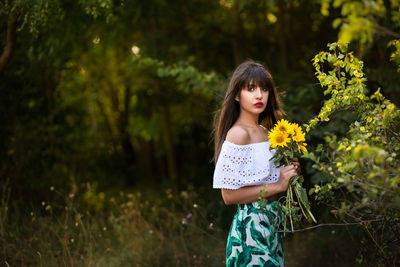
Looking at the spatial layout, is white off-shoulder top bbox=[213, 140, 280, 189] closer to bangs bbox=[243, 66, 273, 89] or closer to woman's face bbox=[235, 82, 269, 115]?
woman's face bbox=[235, 82, 269, 115]

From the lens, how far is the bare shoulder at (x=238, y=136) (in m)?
2.48

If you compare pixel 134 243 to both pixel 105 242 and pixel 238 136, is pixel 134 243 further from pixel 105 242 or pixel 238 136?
pixel 238 136

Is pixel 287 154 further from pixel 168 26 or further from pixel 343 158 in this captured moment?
pixel 168 26

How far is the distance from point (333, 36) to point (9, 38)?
4.44 m

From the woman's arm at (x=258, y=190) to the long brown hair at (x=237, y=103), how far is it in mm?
343

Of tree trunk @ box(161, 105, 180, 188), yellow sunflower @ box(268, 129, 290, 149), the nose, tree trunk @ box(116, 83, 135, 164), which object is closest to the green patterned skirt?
Answer: yellow sunflower @ box(268, 129, 290, 149)

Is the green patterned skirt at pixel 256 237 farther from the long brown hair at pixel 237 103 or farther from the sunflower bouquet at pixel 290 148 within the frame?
the long brown hair at pixel 237 103

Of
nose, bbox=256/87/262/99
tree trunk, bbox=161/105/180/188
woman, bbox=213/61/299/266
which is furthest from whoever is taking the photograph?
tree trunk, bbox=161/105/180/188

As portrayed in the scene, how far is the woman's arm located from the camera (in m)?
2.39

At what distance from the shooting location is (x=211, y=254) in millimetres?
4078

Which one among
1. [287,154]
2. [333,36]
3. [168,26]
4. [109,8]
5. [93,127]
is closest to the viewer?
[287,154]

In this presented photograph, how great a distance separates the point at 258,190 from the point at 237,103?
0.58m

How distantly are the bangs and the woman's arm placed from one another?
50cm

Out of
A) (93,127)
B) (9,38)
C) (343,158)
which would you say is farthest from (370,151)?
(93,127)
